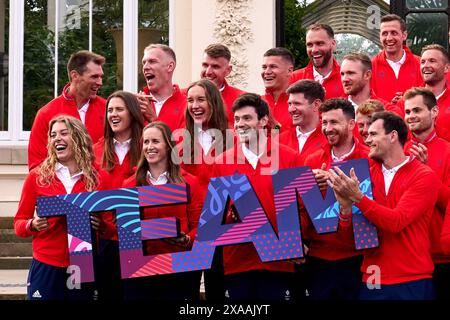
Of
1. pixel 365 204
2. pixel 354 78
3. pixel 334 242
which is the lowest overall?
pixel 334 242

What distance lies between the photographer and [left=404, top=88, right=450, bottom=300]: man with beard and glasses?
26.9 feet

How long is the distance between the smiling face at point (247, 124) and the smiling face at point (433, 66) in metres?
1.56

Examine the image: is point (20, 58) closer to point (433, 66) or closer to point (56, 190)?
point (56, 190)

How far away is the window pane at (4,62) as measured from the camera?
13469 millimetres

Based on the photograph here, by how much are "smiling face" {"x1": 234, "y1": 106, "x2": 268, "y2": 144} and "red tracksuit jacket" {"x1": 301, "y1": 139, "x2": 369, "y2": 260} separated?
1.35 feet

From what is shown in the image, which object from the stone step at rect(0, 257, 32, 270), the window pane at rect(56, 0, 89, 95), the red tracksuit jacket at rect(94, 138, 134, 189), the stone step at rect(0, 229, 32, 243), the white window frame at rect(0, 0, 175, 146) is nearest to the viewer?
the red tracksuit jacket at rect(94, 138, 134, 189)

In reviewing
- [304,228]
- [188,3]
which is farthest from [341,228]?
[188,3]

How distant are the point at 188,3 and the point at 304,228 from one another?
17.9 ft

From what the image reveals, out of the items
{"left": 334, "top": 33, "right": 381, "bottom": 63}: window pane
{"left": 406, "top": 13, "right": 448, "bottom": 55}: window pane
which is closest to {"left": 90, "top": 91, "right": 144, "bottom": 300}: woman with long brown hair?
{"left": 406, "top": 13, "right": 448, "bottom": 55}: window pane

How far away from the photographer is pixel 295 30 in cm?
1400

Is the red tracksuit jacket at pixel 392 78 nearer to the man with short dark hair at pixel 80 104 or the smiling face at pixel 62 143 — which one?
the man with short dark hair at pixel 80 104

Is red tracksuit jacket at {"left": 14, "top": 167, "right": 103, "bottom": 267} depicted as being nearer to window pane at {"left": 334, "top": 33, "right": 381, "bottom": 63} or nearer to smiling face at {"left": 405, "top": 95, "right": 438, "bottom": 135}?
smiling face at {"left": 405, "top": 95, "right": 438, "bottom": 135}

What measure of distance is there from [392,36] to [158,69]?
2.00 meters

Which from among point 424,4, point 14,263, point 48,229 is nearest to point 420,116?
point 48,229
